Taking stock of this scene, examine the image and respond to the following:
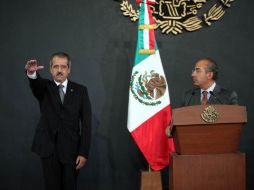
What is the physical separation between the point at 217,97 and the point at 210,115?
0.74 meters

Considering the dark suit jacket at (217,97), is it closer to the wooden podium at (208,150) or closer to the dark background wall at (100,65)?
the wooden podium at (208,150)

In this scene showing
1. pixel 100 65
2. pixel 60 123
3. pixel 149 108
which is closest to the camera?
pixel 60 123

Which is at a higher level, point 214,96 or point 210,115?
point 214,96

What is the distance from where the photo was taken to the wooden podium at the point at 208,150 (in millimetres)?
2531

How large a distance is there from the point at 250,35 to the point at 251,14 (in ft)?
0.82

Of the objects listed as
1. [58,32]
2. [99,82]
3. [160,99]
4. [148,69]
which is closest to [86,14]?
[58,32]

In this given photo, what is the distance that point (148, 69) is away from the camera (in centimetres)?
392

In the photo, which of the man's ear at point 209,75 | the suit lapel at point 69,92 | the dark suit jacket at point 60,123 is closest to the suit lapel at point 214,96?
the man's ear at point 209,75

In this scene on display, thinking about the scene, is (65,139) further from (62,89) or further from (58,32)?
(58,32)

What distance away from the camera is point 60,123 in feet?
10.3

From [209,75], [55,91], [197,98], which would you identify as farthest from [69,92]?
[209,75]

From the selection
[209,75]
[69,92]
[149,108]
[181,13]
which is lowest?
[149,108]

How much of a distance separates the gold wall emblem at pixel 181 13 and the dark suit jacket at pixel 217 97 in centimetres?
124

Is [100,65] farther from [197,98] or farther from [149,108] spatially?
[197,98]
